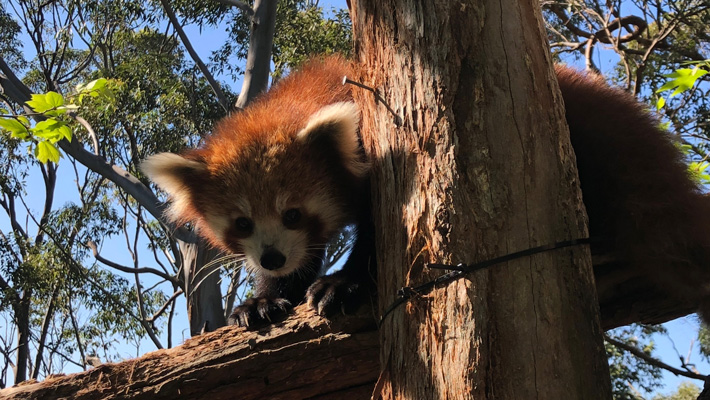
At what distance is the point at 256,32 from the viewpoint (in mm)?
9055

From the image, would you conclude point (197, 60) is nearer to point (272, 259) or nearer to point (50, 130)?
point (50, 130)

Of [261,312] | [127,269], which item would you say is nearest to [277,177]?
[261,312]

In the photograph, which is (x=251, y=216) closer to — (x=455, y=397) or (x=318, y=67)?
(x=318, y=67)

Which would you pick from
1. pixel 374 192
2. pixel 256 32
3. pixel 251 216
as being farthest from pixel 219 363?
pixel 256 32

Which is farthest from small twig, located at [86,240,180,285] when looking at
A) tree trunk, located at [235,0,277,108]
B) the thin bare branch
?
tree trunk, located at [235,0,277,108]

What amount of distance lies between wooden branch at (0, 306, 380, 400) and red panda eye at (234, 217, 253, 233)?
2.09 feet

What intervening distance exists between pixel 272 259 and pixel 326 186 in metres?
0.49

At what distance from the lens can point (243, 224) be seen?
3.47 metres

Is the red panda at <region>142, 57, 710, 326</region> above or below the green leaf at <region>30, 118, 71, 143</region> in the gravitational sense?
below

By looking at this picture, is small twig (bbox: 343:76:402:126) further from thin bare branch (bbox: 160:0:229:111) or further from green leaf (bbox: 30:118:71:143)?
thin bare branch (bbox: 160:0:229:111)

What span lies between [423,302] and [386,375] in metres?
0.32

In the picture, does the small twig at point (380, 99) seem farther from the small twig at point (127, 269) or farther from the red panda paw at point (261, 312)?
the small twig at point (127, 269)

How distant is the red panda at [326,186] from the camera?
265 centimetres

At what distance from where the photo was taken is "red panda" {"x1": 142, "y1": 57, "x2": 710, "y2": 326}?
2.65 meters
